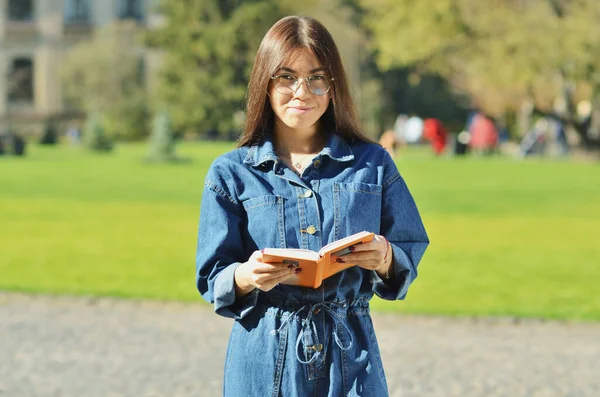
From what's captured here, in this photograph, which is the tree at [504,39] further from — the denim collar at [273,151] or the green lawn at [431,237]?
the denim collar at [273,151]

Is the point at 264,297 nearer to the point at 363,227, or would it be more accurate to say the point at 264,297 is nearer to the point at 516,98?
the point at 363,227

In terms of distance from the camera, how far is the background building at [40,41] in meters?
58.1

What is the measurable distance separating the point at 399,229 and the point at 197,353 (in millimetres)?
4347

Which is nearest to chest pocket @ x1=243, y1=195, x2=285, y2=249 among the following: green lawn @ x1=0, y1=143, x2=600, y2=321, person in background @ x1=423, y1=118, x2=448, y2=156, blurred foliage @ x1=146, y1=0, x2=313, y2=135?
green lawn @ x1=0, y1=143, x2=600, y2=321

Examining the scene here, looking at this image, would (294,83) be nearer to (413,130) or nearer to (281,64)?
(281,64)

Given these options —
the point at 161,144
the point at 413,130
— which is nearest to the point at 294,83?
the point at 161,144

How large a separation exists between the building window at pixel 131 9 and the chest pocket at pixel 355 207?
57438 millimetres

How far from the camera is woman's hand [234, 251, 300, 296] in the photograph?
2381 mm

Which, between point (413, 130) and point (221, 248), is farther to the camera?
point (413, 130)

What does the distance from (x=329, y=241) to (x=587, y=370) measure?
440cm

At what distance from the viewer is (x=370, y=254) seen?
2443mm

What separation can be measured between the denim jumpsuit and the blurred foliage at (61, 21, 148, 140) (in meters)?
46.4

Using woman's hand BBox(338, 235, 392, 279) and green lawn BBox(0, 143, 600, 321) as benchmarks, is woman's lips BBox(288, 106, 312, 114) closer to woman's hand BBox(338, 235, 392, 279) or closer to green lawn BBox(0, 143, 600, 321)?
woman's hand BBox(338, 235, 392, 279)

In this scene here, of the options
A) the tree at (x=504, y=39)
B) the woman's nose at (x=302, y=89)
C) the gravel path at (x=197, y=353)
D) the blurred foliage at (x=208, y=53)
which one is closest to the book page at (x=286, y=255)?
the woman's nose at (x=302, y=89)
